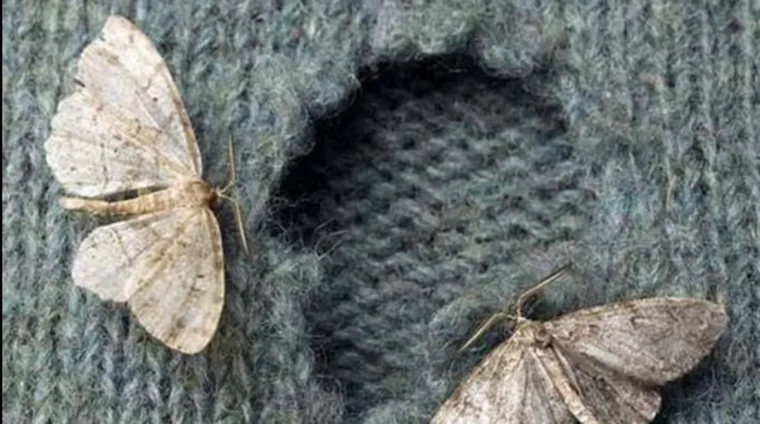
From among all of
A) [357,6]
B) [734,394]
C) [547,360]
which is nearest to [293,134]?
[357,6]

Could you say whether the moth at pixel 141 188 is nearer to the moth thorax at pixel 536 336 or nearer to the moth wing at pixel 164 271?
the moth wing at pixel 164 271

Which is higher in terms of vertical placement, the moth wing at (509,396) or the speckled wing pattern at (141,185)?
the speckled wing pattern at (141,185)

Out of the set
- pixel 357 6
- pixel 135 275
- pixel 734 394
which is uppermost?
pixel 357 6

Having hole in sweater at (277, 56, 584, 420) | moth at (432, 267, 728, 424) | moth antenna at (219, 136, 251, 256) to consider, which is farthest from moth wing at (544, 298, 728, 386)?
moth antenna at (219, 136, 251, 256)

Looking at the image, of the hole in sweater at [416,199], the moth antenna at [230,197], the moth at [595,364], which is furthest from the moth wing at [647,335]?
the moth antenna at [230,197]

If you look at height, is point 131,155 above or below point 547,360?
above

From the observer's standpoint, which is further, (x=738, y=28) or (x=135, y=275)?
(x=738, y=28)

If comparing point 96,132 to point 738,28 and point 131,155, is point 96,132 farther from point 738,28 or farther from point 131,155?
point 738,28

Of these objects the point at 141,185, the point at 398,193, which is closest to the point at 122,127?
the point at 141,185
